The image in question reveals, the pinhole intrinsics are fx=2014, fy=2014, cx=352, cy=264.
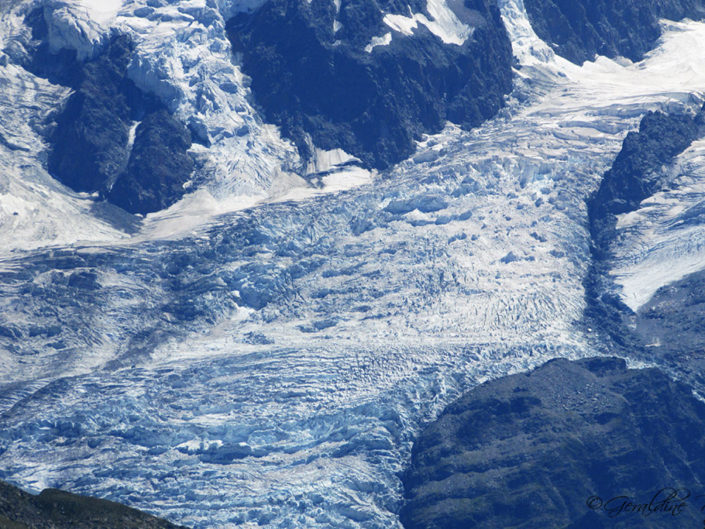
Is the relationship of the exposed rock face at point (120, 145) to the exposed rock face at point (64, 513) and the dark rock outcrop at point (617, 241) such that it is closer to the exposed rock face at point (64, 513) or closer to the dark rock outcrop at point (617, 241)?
the dark rock outcrop at point (617, 241)

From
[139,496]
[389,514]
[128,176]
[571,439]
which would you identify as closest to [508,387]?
[571,439]

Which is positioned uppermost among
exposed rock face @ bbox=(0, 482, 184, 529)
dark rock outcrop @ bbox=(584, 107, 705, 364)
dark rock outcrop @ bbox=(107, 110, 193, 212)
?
exposed rock face @ bbox=(0, 482, 184, 529)

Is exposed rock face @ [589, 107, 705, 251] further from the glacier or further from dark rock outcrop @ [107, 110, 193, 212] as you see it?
dark rock outcrop @ [107, 110, 193, 212]

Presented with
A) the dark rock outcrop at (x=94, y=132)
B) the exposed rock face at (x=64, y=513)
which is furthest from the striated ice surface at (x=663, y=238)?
the exposed rock face at (x=64, y=513)

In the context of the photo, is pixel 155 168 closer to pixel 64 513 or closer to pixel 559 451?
pixel 559 451

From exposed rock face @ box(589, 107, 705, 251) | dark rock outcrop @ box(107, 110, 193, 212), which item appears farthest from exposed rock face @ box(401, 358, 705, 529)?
dark rock outcrop @ box(107, 110, 193, 212)
